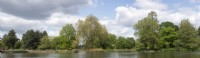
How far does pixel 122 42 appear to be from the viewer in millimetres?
143500

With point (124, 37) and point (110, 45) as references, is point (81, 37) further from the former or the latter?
point (124, 37)

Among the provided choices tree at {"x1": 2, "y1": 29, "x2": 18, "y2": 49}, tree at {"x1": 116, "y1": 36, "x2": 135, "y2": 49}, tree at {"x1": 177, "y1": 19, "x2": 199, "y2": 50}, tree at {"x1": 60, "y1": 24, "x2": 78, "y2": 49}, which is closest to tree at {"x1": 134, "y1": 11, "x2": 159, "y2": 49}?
tree at {"x1": 177, "y1": 19, "x2": 199, "y2": 50}

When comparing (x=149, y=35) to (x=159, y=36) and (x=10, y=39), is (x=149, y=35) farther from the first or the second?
(x=10, y=39)

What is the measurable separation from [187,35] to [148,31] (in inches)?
537

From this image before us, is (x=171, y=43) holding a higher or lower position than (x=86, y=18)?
lower

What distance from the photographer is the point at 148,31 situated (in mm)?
97750

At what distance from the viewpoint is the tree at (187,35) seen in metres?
102

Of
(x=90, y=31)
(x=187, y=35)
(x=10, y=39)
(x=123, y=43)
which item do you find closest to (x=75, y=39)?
(x=90, y=31)

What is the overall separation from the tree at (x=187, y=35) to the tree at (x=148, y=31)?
9.14 meters

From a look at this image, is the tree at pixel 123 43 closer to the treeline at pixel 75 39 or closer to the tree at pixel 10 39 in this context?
the treeline at pixel 75 39

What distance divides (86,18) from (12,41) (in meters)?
69.6

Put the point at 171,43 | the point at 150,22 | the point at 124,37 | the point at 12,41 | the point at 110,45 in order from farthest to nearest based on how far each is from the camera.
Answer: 1. the point at 12,41
2. the point at 124,37
3. the point at 110,45
4. the point at 171,43
5. the point at 150,22

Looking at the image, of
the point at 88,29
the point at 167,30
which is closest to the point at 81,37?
the point at 88,29

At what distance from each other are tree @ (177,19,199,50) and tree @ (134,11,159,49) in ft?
30.0
